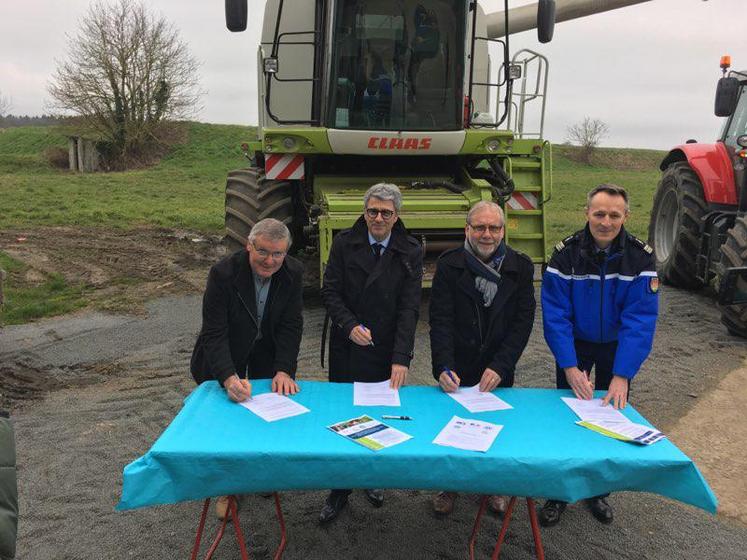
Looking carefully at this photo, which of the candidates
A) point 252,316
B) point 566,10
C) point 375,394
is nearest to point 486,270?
point 375,394

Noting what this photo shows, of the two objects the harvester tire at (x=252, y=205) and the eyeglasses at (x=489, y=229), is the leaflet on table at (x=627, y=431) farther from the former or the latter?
the harvester tire at (x=252, y=205)

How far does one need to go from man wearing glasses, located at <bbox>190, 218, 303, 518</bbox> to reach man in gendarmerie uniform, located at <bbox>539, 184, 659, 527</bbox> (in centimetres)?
130

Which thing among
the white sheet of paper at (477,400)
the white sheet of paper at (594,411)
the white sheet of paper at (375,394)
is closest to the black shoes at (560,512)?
the white sheet of paper at (594,411)

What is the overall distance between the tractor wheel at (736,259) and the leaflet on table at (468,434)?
415 centimetres

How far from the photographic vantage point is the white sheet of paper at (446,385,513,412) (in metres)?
2.94

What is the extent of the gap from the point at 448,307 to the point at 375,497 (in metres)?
1.06

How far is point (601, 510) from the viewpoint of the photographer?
10.8 feet

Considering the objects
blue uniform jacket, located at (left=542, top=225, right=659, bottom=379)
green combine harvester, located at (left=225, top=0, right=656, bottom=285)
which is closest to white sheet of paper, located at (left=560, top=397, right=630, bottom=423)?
blue uniform jacket, located at (left=542, top=225, right=659, bottom=379)

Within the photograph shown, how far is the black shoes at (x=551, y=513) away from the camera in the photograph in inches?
128

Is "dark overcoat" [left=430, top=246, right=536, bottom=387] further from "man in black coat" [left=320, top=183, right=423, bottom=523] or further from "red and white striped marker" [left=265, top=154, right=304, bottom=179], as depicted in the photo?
"red and white striped marker" [left=265, top=154, right=304, bottom=179]

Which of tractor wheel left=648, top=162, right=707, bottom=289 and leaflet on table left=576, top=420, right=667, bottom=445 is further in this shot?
tractor wheel left=648, top=162, right=707, bottom=289

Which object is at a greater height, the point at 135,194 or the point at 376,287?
the point at 376,287

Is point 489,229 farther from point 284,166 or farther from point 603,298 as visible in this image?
point 284,166

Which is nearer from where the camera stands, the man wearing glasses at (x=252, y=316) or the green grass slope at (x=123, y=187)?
the man wearing glasses at (x=252, y=316)
